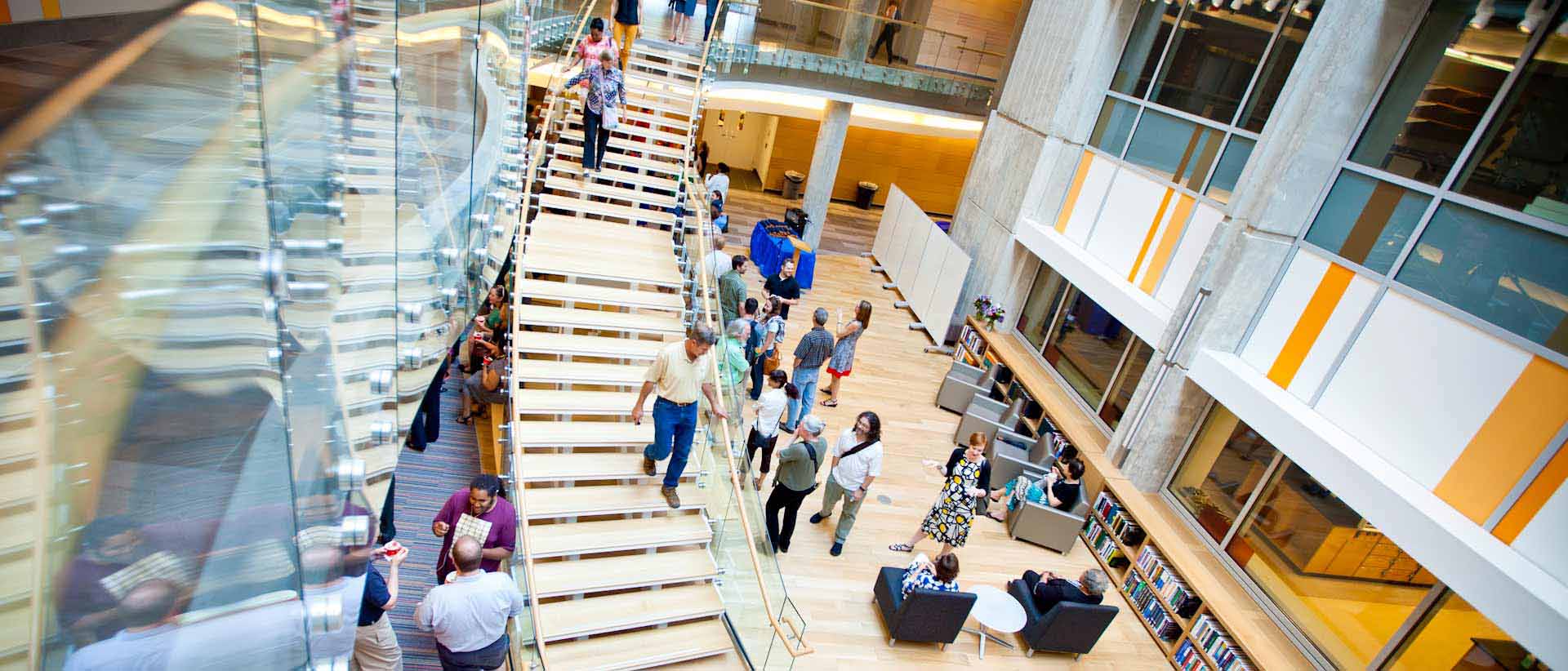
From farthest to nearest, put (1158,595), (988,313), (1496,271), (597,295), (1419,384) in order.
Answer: (988,313), (597,295), (1158,595), (1419,384), (1496,271)

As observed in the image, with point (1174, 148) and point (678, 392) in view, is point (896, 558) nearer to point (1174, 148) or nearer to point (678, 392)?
point (678, 392)

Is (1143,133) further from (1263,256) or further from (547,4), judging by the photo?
(547,4)

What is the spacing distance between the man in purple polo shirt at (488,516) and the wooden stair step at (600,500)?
Result: 882 millimetres

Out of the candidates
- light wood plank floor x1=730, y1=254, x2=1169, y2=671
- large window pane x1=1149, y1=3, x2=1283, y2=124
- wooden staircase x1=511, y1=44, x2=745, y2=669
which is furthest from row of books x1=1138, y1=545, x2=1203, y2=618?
large window pane x1=1149, y1=3, x2=1283, y2=124

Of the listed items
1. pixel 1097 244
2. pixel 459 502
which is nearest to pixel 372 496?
pixel 459 502

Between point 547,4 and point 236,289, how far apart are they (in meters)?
8.30

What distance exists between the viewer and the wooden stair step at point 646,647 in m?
5.72

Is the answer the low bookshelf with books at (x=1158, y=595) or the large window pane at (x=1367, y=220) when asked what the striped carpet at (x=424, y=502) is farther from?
the large window pane at (x=1367, y=220)

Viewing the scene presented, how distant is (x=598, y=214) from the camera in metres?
9.67

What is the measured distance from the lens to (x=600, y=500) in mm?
6680

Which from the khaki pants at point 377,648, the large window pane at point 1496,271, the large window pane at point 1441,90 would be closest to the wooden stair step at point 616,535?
the khaki pants at point 377,648

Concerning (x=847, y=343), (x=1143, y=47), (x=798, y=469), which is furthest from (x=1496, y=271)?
(x=847, y=343)

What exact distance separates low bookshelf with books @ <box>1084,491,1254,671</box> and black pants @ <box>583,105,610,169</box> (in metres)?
7.57

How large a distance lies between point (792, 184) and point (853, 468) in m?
15.4
